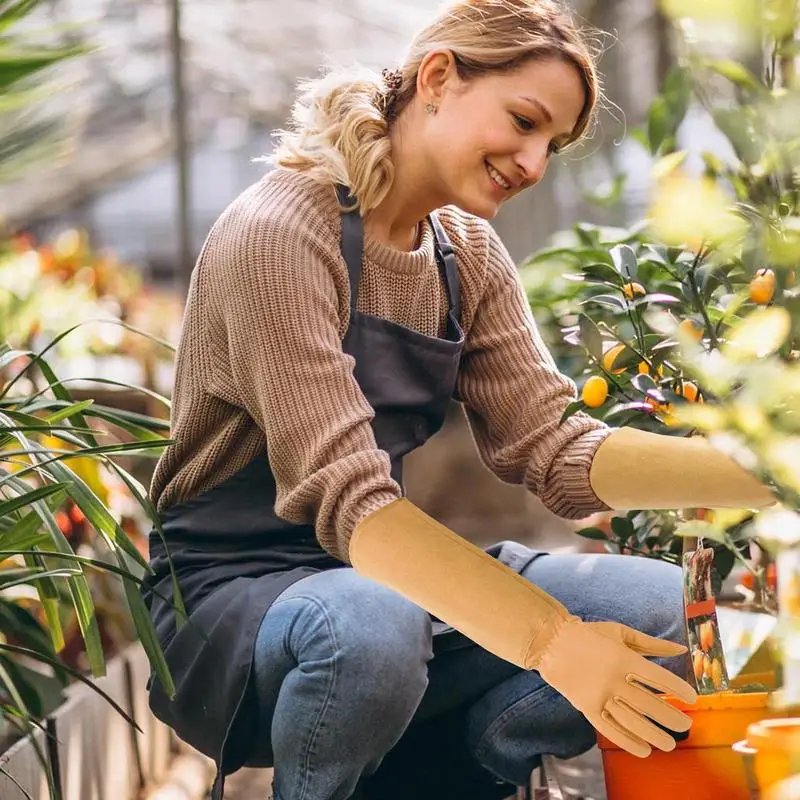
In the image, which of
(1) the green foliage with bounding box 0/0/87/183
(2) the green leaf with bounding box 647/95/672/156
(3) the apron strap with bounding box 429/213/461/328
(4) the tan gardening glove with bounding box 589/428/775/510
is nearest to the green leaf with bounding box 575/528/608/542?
(4) the tan gardening glove with bounding box 589/428/775/510

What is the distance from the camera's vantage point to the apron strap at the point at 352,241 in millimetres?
1514

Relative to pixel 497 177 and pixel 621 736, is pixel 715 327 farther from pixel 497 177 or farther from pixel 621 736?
pixel 621 736

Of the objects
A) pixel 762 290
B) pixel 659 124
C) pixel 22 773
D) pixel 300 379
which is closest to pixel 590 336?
pixel 762 290

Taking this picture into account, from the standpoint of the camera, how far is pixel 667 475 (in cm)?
138

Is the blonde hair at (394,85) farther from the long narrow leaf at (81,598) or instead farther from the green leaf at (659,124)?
the long narrow leaf at (81,598)

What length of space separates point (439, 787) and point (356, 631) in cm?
43

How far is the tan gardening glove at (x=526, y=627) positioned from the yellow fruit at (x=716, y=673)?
0.34 ft

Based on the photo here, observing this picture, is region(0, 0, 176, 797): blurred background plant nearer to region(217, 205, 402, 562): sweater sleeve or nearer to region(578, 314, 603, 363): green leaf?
region(217, 205, 402, 562): sweater sleeve

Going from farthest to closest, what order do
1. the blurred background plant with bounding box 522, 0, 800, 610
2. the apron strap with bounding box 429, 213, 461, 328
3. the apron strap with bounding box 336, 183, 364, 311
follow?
the apron strap with bounding box 429, 213, 461, 328
the apron strap with bounding box 336, 183, 364, 311
the blurred background plant with bounding box 522, 0, 800, 610

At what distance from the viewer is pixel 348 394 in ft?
4.50

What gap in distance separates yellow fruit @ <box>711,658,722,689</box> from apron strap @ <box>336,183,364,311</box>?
1.89 feet

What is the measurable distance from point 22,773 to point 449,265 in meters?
0.81

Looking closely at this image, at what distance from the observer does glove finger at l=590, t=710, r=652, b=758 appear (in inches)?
48.1

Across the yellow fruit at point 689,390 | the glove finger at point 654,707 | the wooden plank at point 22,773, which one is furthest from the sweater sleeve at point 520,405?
the wooden plank at point 22,773
